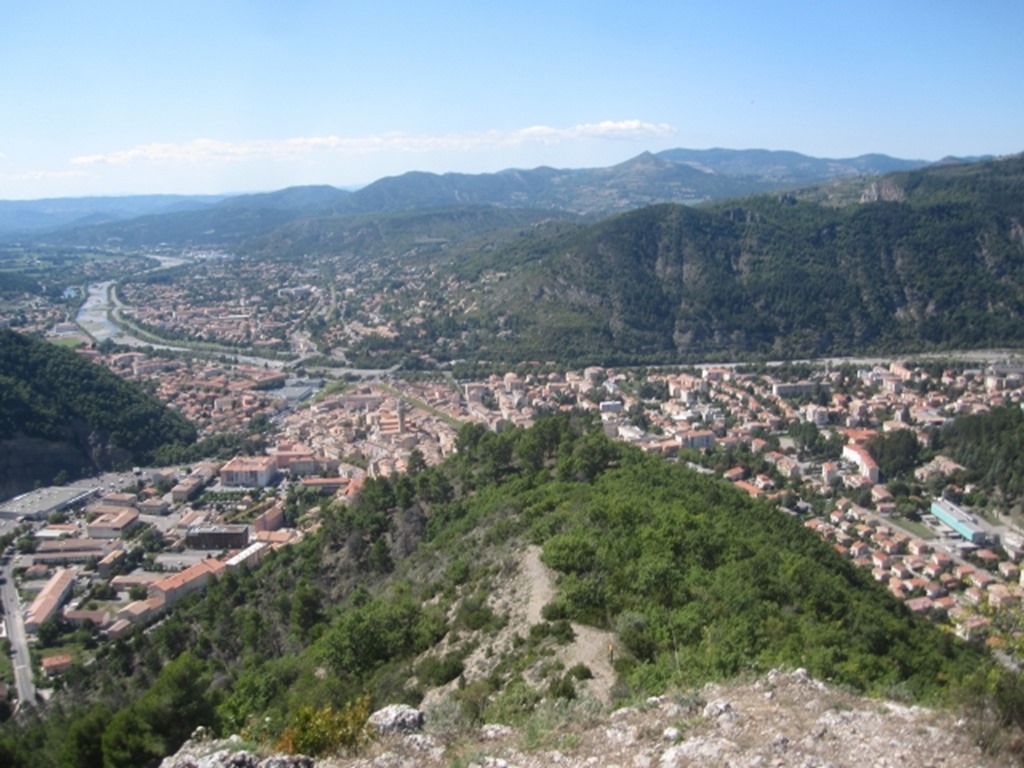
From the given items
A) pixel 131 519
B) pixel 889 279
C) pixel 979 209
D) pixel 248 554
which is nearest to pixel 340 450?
pixel 131 519

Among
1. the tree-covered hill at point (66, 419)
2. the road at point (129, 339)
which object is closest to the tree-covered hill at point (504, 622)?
the tree-covered hill at point (66, 419)

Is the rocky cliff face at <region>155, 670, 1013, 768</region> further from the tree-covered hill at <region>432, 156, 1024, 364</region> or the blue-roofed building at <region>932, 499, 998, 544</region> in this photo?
the tree-covered hill at <region>432, 156, 1024, 364</region>

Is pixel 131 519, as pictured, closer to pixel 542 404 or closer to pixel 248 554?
pixel 248 554

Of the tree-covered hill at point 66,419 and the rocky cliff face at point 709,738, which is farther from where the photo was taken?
the tree-covered hill at point 66,419

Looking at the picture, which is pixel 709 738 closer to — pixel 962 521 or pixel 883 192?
pixel 962 521

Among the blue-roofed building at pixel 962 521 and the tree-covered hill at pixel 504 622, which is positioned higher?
the tree-covered hill at pixel 504 622

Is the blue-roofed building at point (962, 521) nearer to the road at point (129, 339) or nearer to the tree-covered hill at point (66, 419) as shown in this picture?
the tree-covered hill at point (66, 419)

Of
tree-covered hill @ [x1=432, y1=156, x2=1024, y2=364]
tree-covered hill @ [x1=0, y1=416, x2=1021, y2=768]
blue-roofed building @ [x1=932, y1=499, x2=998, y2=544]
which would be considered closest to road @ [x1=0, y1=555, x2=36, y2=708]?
tree-covered hill @ [x1=0, y1=416, x2=1021, y2=768]
